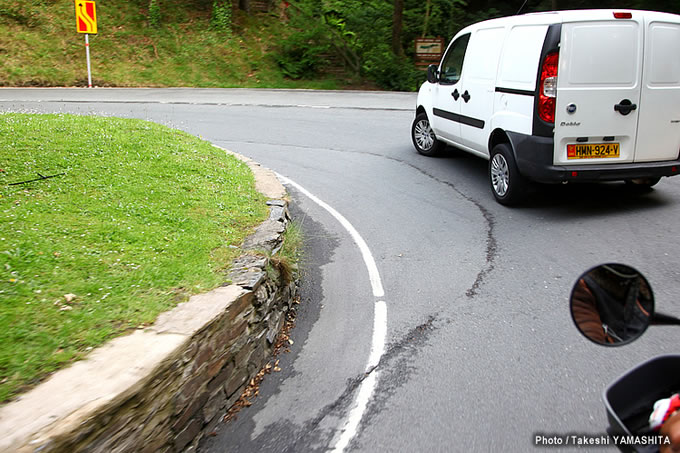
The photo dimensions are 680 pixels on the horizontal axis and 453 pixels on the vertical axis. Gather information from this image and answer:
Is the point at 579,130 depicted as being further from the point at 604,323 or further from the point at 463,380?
the point at 604,323

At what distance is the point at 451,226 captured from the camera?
762 cm

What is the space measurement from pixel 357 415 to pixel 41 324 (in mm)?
1993

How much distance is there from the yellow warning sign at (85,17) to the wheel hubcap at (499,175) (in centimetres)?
1973

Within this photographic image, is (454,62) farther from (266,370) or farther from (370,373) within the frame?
(266,370)

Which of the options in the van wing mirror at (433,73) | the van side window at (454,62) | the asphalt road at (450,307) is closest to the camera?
the asphalt road at (450,307)

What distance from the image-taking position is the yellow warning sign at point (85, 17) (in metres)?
22.9

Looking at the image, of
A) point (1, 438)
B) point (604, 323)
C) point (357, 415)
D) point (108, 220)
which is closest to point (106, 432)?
point (1, 438)

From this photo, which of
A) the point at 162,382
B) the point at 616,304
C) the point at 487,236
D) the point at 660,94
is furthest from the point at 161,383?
the point at 660,94

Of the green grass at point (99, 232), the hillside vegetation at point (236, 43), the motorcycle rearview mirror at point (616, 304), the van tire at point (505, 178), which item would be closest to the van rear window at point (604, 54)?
the van tire at point (505, 178)

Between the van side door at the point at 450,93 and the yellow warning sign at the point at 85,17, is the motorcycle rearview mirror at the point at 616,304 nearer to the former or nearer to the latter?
the van side door at the point at 450,93

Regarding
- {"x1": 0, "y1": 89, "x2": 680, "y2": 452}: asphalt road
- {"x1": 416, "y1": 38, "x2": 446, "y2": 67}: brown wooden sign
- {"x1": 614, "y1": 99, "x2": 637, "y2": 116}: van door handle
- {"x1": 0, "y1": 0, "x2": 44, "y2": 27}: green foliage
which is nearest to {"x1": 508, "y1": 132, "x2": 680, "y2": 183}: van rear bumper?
{"x1": 0, "y1": 89, "x2": 680, "y2": 452}: asphalt road

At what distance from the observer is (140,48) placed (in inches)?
1063

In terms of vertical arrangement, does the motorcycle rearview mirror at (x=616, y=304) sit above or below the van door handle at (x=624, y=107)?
below

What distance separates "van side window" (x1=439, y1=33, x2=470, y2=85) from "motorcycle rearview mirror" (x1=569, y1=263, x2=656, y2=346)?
7.89m
